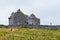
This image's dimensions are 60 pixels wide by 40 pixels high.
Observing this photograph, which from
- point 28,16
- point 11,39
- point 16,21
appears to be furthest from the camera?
point 28,16

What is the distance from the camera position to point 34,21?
306 ft

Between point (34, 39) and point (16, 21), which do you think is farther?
point (16, 21)

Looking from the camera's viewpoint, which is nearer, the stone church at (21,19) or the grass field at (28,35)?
the grass field at (28,35)

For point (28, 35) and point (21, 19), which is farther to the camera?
point (21, 19)

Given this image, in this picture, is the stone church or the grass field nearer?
the grass field

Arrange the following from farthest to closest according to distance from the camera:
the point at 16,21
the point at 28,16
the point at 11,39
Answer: the point at 28,16 < the point at 16,21 < the point at 11,39

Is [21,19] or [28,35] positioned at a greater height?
[21,19]

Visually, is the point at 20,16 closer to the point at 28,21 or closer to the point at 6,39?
the point at 28,21

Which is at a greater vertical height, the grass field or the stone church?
the stone church

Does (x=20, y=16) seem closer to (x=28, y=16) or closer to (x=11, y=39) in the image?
(x=28, y=16)

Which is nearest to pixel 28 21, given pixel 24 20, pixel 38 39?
pixel 24 20

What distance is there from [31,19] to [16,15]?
23.3ft

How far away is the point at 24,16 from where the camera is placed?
9212 cm

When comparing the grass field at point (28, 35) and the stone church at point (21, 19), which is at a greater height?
the stone church at point (21, 19)
